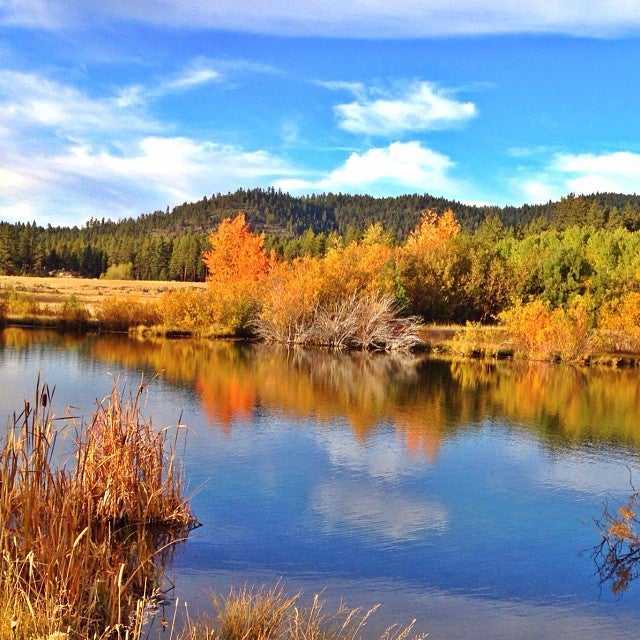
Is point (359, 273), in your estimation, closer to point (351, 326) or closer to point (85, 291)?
point (351, 326)

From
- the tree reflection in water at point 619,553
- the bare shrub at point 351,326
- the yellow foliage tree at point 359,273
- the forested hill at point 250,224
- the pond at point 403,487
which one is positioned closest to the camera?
the pond at point 403,487

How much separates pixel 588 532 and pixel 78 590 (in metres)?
6.34

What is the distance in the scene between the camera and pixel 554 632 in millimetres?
6270

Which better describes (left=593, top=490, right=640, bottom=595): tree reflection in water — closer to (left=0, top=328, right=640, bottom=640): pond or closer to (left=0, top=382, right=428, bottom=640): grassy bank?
(left=0, top=328, right=640, bottom=640): pond

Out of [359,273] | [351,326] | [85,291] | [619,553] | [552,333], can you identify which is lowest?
[619,553]

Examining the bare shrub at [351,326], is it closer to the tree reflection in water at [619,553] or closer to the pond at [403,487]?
the pond at [403,487]

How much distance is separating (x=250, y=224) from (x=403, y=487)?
110m

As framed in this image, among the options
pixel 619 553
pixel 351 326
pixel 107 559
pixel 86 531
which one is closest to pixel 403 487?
pixel 619 553

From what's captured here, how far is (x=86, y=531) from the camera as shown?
5297mm

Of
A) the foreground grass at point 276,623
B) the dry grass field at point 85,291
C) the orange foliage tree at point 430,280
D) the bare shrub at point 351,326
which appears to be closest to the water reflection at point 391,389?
the bare shrub at point 351,326

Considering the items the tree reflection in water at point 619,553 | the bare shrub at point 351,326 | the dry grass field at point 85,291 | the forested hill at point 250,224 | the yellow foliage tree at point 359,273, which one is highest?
the forested hill at point 250,224

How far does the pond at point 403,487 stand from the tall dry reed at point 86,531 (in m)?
0.51

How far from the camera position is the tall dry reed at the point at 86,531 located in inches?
194

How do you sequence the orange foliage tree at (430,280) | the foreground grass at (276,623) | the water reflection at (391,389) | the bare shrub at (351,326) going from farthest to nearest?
the orange foliage tree at (430,280) → the bare shrub at (351,326) → the water reflection at (391,389) → the foreground grass at (276,623)
